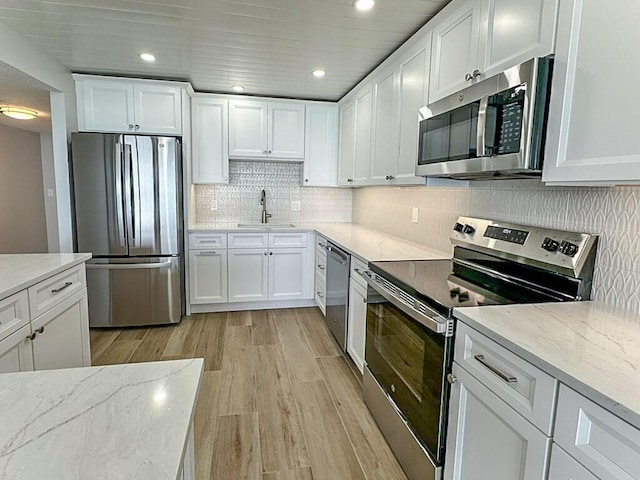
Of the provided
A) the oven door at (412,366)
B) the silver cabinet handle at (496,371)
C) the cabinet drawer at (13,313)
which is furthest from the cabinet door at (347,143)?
the cabinet drawer at (13,313)

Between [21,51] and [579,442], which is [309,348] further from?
[21,51]

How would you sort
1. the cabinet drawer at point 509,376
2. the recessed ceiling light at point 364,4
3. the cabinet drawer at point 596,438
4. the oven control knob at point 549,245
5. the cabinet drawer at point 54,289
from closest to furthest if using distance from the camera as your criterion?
the cabinet drawer at point 596,438
the cabinet drawer at point 509,376
the oven control knob at point 549,245
the cabinet drawer at point 54,289
the recessed ceiling light at point 364,4

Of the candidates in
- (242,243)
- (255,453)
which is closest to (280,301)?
(242,243)

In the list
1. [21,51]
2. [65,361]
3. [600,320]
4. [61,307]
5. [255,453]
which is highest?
[21,51]

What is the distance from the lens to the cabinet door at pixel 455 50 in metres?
1.70

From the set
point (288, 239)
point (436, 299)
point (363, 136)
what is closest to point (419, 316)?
point (436, 299)

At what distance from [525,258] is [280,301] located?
2.80 metres

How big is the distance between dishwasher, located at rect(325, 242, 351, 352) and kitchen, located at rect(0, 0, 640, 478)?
144 millimetres

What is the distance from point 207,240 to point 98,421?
310cm

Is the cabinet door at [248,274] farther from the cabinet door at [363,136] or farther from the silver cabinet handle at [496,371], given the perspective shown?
the silver cabinet handle at [496,371]

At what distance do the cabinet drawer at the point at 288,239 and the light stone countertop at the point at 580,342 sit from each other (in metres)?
2.71

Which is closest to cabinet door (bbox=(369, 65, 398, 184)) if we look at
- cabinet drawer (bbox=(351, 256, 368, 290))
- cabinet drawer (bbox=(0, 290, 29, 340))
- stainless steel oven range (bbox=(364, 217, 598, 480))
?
cabinet drawer (bbox=(351, 256, 368, 290))

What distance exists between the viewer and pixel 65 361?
194 cm

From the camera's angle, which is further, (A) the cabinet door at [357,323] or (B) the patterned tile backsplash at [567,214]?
(A) the cabinet door at [357,323]
